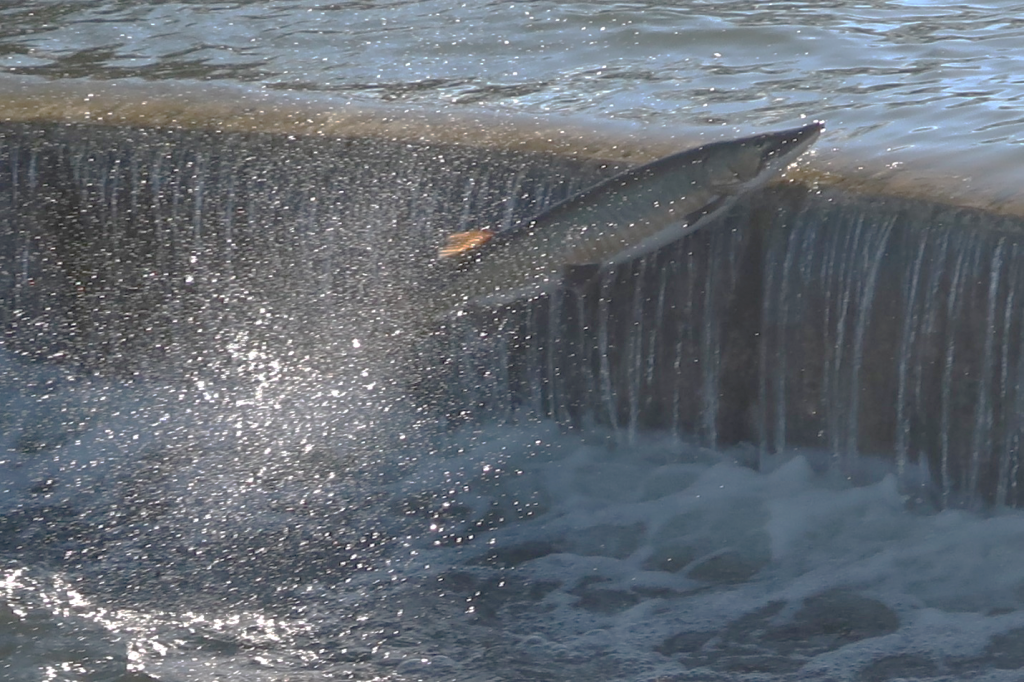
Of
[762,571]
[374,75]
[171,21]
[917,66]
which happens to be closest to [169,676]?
[762,571]

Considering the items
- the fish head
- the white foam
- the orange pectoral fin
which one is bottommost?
the white foam

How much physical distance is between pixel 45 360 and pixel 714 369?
2.64m

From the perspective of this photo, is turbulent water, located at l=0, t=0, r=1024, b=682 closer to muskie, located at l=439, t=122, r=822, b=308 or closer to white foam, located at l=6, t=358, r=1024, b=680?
white foam, located at l=6, t=358, r=1024, b=680

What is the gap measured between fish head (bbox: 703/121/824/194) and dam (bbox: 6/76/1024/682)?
328 millimetres

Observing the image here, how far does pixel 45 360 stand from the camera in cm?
559

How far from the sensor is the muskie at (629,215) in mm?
4340

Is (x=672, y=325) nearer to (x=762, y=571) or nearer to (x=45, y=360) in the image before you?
(x=762, y=571)

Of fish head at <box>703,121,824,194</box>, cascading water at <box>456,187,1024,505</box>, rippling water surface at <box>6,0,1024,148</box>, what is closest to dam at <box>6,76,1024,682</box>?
cascading water at <box>456,187,1024,505</box>

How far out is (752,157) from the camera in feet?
14.4

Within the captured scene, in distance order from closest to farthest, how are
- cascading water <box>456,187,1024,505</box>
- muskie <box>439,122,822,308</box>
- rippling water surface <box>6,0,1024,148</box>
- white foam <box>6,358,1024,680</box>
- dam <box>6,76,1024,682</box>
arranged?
white foam <box>6,358,1024,680</box> → dam <box>6,76,1024,682</box> → muskie <box>439,122,822,308</box> → cascading water <box>456,187,1024,505</box> → rippling water surface <box>6,0,1024,148</box>

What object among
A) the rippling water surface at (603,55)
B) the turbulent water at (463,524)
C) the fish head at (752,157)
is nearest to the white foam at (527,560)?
the turbulent water at (463,524)

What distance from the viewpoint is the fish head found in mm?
4355

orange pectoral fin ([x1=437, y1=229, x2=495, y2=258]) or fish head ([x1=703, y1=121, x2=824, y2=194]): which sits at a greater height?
fish head ([x1=703, y1=121, x2=824, y2=194])

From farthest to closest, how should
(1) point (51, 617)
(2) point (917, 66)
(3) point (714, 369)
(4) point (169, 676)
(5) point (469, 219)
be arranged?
(2) point (917, 66), (5) point (469, 219), (3) point (714, 369), (1) point (51, 617), (4) point (169, 676)
